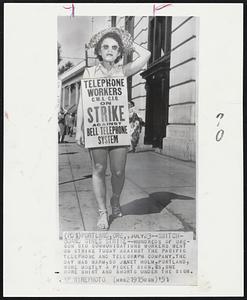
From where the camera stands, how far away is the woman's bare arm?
328 cm

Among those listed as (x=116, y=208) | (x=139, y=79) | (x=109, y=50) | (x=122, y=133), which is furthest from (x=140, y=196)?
(x=109, y=50)

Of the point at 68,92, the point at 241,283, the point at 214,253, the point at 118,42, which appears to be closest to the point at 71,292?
the point at 214,253

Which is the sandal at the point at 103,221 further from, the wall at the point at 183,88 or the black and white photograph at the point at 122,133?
the wall at the point at 183,88

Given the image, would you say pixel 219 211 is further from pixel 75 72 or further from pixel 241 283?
pixel 75 72

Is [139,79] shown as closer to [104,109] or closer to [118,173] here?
[104,109]

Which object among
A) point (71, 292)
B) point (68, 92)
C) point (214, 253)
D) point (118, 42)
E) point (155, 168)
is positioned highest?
point (118, 42)

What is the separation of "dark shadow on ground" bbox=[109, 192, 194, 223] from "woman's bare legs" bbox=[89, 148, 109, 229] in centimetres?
9

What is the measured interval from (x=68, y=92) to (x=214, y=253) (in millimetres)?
2053

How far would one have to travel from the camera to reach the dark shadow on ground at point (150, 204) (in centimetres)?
336

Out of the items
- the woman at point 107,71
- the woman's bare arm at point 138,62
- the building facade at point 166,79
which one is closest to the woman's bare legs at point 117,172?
the woman at point 107,71

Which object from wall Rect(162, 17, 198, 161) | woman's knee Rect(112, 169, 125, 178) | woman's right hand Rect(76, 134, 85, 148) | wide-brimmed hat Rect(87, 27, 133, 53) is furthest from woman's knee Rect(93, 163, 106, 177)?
wide-brimmed hat Rect(87, 27, 133, 53)

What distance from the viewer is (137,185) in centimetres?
331

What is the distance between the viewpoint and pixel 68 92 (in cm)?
329

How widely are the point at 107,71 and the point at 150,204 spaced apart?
1.32m
